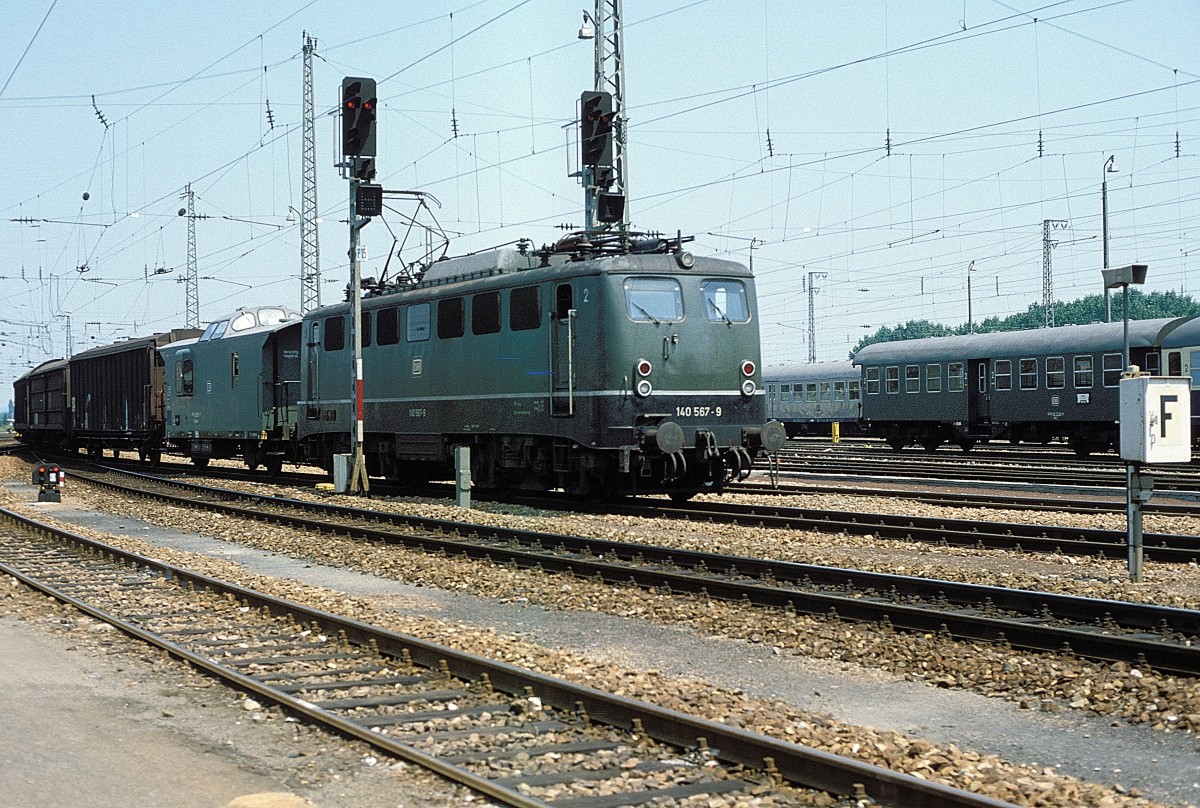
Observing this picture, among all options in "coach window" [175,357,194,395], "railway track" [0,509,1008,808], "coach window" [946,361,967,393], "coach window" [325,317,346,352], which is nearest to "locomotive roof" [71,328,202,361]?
"coach window" [175,357,194,395]

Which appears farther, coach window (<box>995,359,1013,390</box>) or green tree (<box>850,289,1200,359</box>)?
green tree (<box>850,289,1200,359</box>)

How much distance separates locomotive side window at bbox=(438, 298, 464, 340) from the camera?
20047 millimetres

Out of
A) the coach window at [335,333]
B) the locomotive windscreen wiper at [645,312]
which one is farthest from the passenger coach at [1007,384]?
the coach window at [335,333]

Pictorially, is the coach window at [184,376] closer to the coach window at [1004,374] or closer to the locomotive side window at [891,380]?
the locomotive side window at [891,380]

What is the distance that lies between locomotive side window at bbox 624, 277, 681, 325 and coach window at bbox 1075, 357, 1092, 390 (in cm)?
1711

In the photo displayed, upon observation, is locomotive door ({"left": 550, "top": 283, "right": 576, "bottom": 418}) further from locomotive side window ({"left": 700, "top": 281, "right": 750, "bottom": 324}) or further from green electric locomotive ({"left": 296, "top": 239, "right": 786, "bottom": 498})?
locomotive side window ({"left": 700, "top": 281, "right": 750, "bottom": 324})

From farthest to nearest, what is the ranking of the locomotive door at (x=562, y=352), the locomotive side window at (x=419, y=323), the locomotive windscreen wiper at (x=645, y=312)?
the locomotive side window at (x=419, y=323), the locomotive door at (x=562, y=352), the locomotive windscreen wiper at (x=645, y=312)

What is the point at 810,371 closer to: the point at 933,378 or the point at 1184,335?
the point at 933,378

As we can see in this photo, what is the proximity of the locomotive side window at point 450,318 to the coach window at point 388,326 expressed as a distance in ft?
5.67

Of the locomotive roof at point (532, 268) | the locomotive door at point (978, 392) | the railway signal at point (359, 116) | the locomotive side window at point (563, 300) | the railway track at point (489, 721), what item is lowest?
the railway track at point (489, 721)

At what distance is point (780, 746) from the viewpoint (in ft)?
18.3

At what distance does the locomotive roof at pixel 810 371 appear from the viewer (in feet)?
→ 155

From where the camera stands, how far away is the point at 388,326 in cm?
2236

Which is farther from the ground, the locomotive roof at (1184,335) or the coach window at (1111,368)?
the locomotive roof at (1184,335)
